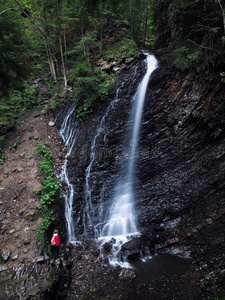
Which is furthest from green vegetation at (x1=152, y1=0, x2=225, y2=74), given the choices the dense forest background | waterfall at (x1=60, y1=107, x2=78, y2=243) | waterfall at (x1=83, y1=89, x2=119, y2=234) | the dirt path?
the dirt path

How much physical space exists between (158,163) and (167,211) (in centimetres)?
235

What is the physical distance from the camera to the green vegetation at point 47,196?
265 inches

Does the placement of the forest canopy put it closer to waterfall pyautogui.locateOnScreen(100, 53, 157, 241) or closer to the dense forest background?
the dense forest background

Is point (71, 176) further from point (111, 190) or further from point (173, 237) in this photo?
point (173, 237)

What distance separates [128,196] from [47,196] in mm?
3956

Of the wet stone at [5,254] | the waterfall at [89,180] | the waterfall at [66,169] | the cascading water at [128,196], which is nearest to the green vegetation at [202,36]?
the cascading water at [128,196]

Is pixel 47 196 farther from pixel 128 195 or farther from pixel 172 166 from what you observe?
pixel 172 166

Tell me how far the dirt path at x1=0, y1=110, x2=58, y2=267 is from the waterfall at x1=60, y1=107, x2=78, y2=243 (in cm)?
84

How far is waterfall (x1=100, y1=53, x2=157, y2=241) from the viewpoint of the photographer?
25.0ft

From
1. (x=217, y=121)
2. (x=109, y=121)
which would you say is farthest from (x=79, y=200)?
(x=217, y=121)

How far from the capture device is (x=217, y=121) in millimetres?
6828

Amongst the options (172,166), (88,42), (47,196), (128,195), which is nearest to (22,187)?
(47,196)

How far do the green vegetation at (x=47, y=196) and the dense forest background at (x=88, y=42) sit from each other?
3.20 m

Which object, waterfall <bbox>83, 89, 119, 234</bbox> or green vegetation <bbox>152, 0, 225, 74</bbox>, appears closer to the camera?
green vegetation <bbox>152, 0, 225, 74</bbox>
